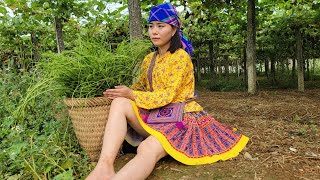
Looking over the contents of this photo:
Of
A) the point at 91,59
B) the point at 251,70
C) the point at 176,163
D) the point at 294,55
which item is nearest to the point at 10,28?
the point at 251,70

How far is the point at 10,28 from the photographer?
7816 millimetres

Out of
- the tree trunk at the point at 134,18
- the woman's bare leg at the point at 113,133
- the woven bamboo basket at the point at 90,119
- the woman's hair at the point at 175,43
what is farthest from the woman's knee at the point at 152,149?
the tree trunk at the point at 134,18

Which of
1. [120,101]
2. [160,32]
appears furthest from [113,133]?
[160,32]

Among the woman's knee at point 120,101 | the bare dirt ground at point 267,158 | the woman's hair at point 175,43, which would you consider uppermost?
the woman's hair at point 175,43

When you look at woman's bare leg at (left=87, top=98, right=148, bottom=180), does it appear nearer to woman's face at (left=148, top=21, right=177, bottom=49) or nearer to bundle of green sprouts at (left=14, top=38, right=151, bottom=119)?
bundle of green sprouts at (left=14, top=38, right=151, bottom=119)

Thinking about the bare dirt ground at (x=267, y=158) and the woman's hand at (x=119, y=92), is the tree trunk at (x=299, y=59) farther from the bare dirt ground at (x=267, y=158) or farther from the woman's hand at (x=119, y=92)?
the woman's hand at (x=119, y=92)

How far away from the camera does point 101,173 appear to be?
177 cm

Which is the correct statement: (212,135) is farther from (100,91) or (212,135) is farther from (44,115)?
(44,115)

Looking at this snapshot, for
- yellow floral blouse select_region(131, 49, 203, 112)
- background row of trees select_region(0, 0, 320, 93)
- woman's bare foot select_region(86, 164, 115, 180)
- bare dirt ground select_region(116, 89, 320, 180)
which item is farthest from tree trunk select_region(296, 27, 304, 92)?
woman's bare foot select_region(86, 164, 115, 180)

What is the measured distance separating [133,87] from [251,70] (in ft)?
14.3

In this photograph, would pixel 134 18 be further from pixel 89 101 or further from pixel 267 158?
pixel 267 158

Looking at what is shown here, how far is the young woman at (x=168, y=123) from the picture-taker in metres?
1.94

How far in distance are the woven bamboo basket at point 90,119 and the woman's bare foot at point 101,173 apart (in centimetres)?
38

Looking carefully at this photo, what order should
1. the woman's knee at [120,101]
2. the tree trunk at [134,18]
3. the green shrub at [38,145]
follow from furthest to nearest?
the tree trunk at [134,18] < the woman's knee at [120,101] < the green shrub at [38,145]
